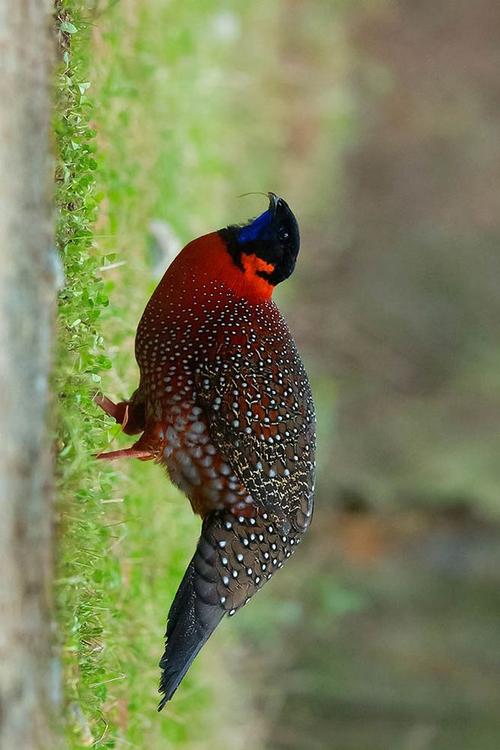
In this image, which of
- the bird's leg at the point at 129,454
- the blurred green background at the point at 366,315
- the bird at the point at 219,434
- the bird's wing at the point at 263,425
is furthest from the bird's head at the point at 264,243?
the blurred green background at the point at 366,315

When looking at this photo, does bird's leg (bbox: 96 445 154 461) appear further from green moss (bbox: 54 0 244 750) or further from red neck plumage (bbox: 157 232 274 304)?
red neck plumage (bbox: 157 232 274 304)

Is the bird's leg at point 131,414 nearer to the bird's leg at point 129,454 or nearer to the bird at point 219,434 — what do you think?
the bird at point 219,434

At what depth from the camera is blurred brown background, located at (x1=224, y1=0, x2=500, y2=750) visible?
27.9 ft

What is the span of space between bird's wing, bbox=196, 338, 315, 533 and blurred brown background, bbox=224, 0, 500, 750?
4.53 m

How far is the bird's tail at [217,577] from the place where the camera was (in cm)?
314

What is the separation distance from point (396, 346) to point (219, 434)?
7.14m

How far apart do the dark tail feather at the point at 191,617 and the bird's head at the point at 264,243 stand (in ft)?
2.79

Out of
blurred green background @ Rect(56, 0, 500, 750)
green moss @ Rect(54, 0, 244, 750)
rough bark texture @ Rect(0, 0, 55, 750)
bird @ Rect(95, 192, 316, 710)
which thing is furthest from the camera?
blurred green background @ Rect(56, 0, 500, 750)

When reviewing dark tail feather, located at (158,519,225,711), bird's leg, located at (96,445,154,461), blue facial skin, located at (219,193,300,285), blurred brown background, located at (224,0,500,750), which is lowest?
blurred brown background, located at (224,0,500,750)

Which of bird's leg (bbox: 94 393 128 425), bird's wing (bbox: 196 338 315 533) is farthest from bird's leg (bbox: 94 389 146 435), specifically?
bird's wing (bbox: 196 338 315 533)

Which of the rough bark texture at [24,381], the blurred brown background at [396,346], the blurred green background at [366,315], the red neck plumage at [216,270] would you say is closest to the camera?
the rough bark texture at [24,381]

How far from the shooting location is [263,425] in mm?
3299

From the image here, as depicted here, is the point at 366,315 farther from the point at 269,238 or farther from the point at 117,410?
the point at 117,410

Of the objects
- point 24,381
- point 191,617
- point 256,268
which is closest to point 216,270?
point 256,268
